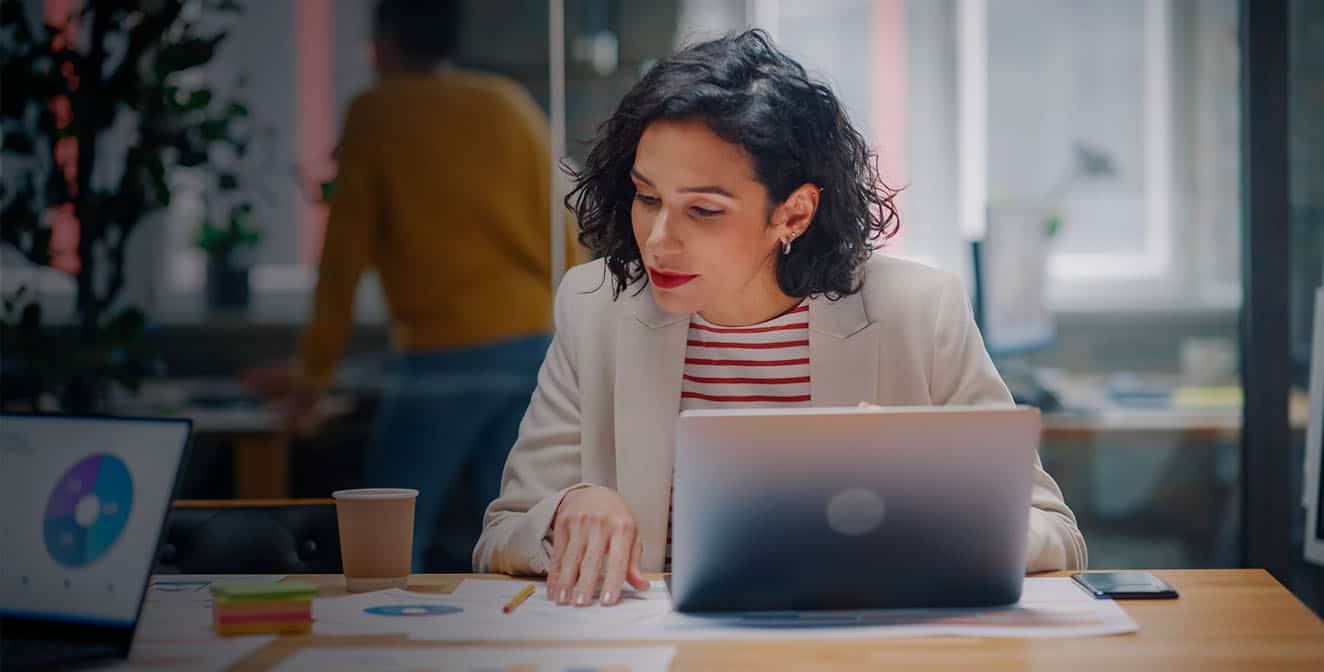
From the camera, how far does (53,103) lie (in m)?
2.45

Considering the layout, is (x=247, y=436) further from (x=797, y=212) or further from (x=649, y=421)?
(x=797, y=212)

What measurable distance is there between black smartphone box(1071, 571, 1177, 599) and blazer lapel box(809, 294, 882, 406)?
40 centimetres

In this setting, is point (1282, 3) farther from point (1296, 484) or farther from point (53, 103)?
point (53, 103)

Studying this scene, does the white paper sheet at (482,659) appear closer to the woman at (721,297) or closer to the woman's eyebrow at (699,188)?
the woman at (721,297)

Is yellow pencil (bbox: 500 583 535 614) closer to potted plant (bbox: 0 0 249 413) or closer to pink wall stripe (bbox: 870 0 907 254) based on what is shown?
potted plant (bbox: 0 0 249 413)

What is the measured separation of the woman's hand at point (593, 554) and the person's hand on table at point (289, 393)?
2290 millimetres

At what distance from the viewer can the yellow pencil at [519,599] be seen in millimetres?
1326

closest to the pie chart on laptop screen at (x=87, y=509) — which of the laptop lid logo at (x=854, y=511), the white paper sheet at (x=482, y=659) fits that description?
the white paper sheet at (x=482, y=659)

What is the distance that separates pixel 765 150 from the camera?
167 cm

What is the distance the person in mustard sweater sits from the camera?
3.31 m

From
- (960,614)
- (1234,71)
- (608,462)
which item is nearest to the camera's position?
(960,614)

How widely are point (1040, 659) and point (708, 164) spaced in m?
0.77

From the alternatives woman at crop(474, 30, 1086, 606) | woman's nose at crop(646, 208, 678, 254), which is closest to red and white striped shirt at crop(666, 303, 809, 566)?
woman at crop(474, 30, 1086, 606)

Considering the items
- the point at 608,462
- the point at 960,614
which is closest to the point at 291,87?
the point at 608,462
